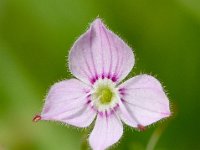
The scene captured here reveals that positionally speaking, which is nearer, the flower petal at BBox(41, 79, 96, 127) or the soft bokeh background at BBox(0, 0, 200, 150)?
the flower petal at BBox(41, 79, 96, 127)

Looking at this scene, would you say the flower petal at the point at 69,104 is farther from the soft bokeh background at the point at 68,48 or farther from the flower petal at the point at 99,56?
the soft bokeh background at the point at 68,48

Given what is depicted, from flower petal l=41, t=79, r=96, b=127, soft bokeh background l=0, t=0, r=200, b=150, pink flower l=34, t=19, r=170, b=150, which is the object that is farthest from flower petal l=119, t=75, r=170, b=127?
soft bokeh background l=0, t=0, r=200, b=150

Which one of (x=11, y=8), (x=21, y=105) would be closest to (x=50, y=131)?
(x=21, y=105)

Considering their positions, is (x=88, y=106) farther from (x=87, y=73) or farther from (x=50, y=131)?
(x=50, y=131)

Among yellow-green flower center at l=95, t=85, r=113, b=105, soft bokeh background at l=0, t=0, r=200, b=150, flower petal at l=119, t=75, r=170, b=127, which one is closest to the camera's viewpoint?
flower petal at l=119, t=75, r=170, b=127

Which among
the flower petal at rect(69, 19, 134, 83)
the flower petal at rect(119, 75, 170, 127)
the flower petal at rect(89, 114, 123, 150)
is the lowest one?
the flower petal at rect(89, 114, 123, 150)

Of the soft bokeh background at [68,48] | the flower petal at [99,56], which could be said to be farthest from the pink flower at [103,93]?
the soft bokeh background at [68,48]

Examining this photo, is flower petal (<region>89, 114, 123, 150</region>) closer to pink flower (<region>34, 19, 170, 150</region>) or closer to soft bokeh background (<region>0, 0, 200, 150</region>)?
pink flower (<region>34, 19, 170, 150</region>)
